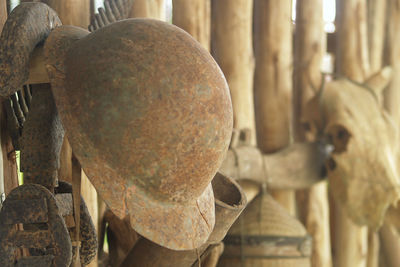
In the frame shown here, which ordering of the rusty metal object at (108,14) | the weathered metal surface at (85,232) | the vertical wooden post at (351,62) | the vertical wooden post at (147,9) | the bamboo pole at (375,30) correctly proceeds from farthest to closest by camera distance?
the bamboo pole at (375,30) → the vertical wooden post at (351,62) → the vertical wooden post at (147,9) → the rusty metal object at (108,14) → the weathered metal surface at (85,232)

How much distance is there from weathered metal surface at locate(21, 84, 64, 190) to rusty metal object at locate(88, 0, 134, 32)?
360 mm

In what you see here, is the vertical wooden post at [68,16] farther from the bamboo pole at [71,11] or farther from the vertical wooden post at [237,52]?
the vertical wooden post at [237,52]

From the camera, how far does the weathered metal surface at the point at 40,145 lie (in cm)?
110

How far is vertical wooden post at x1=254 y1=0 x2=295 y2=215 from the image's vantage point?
2660 millimetres

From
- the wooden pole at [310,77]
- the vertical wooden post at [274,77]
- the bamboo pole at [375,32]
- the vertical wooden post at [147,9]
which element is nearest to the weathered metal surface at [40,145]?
the vertical wooden post at [147,9]

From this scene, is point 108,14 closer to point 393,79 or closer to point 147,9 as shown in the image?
point 147,9

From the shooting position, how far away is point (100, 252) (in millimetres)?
1889

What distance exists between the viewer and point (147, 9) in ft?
6.54

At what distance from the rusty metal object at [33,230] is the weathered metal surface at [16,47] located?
0.62 feet

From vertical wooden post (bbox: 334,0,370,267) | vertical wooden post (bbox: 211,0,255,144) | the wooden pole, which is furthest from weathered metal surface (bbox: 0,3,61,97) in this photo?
vertical wooden post (bbox: 334,0,370,267)

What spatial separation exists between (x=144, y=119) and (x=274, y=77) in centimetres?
177

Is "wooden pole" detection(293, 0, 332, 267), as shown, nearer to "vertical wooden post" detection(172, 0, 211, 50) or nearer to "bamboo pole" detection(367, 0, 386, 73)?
"bamboo pole" detection(367, 0, 386, 73)

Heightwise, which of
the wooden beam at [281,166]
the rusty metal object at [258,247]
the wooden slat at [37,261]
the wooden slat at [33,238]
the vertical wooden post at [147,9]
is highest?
the vertical wooden post at [147,9]

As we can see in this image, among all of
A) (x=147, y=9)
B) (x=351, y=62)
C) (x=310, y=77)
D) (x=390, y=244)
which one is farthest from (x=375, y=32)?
(x=147, y=9)
